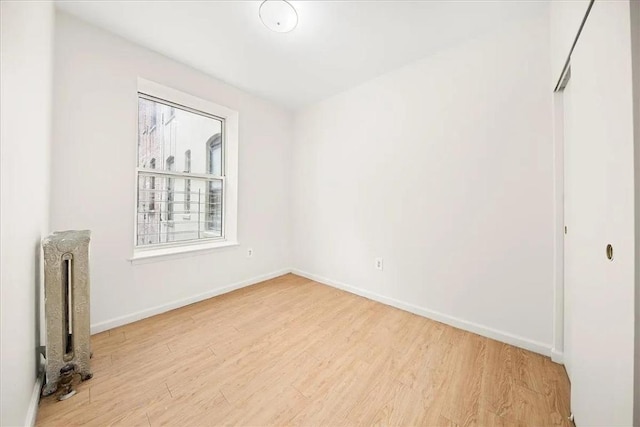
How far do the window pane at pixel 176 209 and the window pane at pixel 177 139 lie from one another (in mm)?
173

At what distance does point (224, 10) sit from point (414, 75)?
71.5 inches

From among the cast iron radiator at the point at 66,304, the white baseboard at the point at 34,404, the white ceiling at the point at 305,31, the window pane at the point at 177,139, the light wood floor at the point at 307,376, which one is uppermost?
the white ceiling at the point at 305,31

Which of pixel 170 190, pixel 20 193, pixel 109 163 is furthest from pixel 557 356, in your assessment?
pixel 109 163

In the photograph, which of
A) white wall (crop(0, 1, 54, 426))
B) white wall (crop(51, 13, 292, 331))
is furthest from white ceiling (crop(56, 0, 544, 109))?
white wall (crop(0, 1, 54, 426))

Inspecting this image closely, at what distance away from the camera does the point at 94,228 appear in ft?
6.49

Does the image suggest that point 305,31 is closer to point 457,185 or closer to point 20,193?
point 457,185

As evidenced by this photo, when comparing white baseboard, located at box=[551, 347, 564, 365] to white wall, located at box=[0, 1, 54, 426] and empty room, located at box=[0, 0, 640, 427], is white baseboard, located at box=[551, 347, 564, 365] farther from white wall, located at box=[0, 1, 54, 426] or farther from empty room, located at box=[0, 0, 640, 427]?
white wall, located at box=[0, 1, 54, 426]

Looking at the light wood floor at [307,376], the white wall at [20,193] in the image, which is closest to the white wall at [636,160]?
the light wood floor at [307,376]

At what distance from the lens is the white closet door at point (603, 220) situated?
755mm

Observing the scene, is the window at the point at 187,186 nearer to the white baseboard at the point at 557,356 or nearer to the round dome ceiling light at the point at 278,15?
the round dome ceiling light at the point at 278,15

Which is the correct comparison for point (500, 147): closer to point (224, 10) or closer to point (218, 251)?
point (224, 10)

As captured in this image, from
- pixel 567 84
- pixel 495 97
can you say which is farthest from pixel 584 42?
pixel 495 97

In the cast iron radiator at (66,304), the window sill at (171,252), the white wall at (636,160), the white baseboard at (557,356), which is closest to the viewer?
the white wall at (636,160)

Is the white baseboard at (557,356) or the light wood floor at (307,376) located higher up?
the white baseboard at (557,356)
